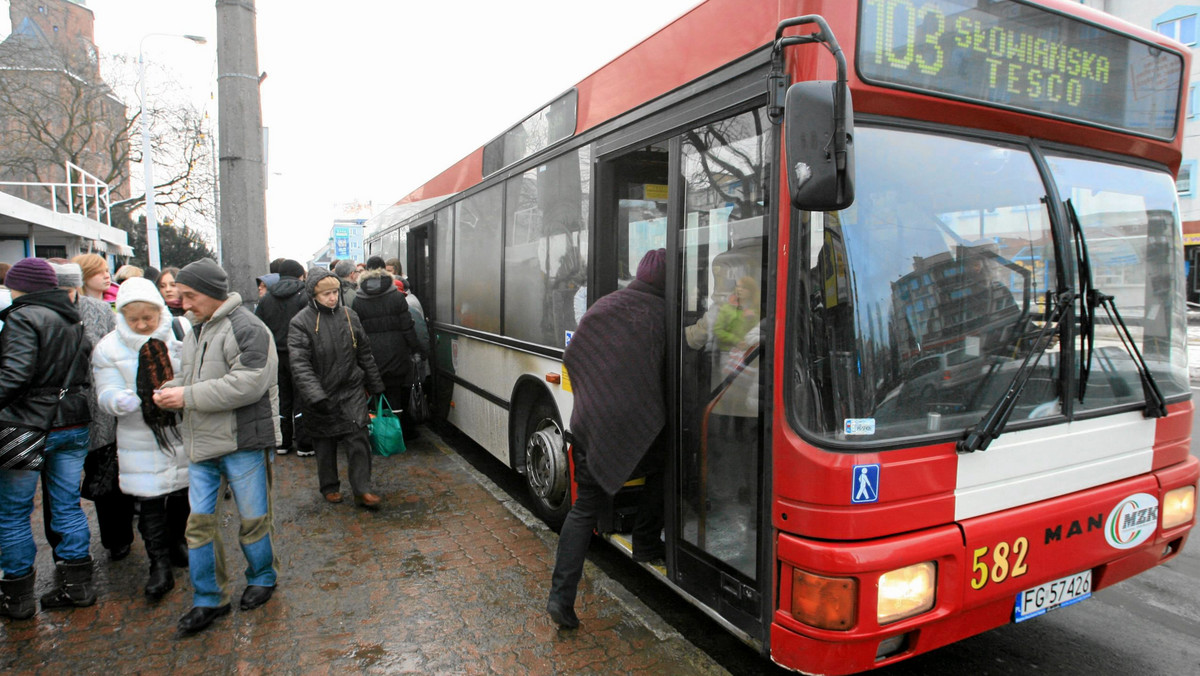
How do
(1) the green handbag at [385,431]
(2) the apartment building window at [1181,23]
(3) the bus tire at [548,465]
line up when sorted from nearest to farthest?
1. (3) the bus tire at [548,465]
2. (1) the green handbag at [385,431]
3. (2) the apartment building window at [1181,23]

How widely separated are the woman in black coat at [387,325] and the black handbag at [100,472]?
2.72 metres

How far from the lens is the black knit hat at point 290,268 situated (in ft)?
22.7

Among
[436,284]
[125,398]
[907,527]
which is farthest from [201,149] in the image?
[907,527]

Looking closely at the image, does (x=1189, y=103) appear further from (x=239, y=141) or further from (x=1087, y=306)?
(x=239, y=141)

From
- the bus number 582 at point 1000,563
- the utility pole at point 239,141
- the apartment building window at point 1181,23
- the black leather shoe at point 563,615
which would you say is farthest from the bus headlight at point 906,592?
the apartment building window at point 1181,23

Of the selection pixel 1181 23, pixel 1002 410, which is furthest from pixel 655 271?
pixel 1181 23

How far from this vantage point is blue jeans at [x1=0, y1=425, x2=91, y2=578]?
3691 mm

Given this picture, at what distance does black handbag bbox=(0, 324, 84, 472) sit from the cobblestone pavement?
0.85 m

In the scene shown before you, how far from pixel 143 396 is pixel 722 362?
2966 mm

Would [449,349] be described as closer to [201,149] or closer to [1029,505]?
[1029,505]

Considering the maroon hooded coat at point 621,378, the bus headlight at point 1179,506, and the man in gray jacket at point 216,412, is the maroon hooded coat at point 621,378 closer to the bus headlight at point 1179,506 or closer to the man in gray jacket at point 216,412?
the man in gray jacket at point 216,412

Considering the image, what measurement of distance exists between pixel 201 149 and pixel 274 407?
Result: 33545 millimetres

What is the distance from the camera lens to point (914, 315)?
2600 millimetres

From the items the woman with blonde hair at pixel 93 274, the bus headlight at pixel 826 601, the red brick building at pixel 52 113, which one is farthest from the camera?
the red brick building at pixel 52 113
